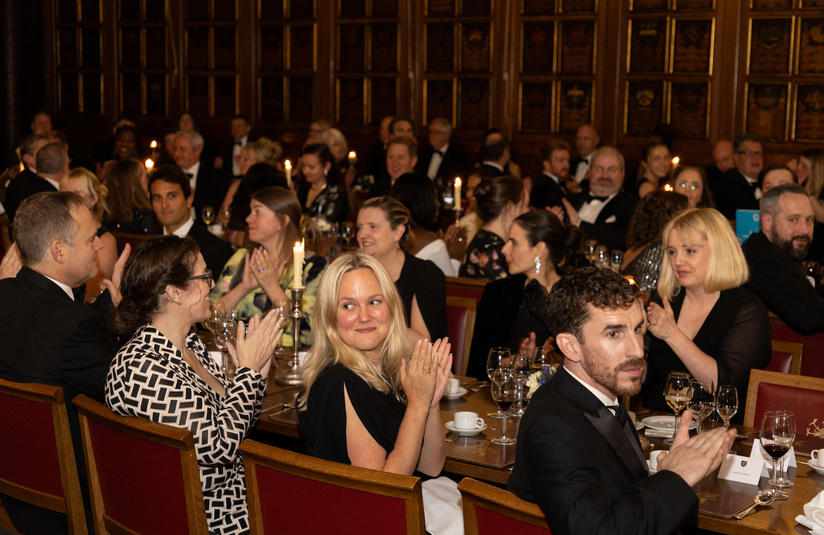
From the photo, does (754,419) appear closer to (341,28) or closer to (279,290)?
(279,290)

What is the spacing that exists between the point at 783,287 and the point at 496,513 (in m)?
3.03

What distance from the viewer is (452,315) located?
4828mm

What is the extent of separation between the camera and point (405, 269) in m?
4.80

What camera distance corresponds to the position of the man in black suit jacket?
3184 millimetres

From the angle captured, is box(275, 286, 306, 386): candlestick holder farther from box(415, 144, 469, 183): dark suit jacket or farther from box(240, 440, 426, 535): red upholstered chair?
box(415, 144, 469, 183): dark suit jacket

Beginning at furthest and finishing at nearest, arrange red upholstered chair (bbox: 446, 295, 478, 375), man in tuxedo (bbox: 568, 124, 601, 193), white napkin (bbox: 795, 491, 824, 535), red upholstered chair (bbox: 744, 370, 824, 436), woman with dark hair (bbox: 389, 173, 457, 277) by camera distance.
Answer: man in tuxedo (bbox: 568, 124, 601, 193) < woman with dark hair (bbox: 389, 173, 457, 277) < red upholstered chair (bbox: 446, 295, 478, 375) < red upholstered chair (bbox: 744, 370, 824, 436) < white napkin (bbox: 795, 491, 824, 535)

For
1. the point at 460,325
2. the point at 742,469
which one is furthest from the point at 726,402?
the point at 460,325

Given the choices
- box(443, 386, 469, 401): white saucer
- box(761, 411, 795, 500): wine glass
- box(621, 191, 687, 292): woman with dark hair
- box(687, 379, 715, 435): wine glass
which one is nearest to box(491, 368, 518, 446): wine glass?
box(443, 386, 469, 401): white saucer

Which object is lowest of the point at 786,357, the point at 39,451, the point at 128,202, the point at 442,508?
the point at 442,508

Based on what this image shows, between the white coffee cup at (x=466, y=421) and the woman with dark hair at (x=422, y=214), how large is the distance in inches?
98.3

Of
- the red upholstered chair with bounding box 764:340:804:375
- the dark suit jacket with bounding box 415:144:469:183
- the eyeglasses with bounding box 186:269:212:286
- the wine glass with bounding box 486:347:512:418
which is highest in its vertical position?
the dark suit jacket with bounding box 415:144:469:183

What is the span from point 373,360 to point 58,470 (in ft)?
3.44

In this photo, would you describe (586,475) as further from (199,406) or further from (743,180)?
(743,180)

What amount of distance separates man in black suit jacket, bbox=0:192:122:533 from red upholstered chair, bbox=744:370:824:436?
89.6 inches
